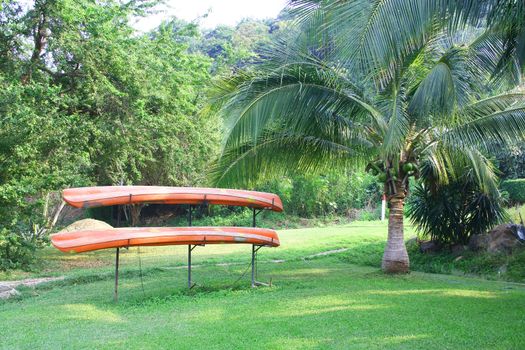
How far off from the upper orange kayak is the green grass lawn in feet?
4.97

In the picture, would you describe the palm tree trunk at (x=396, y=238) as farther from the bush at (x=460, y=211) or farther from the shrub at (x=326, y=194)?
the shrub at (x=326, y=194)

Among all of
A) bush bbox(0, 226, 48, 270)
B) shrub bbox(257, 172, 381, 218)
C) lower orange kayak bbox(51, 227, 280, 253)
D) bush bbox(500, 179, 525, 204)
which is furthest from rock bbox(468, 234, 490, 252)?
shrub bbox(257, 172, 381, 218)

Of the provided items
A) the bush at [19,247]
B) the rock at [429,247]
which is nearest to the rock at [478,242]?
the rock at [429,247]

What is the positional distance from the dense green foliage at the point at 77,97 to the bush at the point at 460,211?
5.94m

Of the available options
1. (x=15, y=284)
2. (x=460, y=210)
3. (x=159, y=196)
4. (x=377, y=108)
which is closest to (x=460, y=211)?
(x=460, y=210)

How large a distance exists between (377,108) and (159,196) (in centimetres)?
426

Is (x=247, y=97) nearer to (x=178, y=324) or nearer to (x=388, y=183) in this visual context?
(x=388, y=183)

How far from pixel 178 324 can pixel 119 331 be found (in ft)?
2.34

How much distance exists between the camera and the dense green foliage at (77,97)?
1345cm

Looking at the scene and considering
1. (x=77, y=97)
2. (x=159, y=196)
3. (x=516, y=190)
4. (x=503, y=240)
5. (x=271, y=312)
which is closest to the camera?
(x=271, y=312)

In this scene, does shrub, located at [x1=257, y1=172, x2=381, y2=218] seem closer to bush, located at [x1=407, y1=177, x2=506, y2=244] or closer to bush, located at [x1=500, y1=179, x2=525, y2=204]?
bush, located at [x1=500, y1=179, x2=525, y2=204]

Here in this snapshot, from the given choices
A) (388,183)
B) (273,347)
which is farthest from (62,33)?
(273,347)

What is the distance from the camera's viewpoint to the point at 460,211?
13914 mm

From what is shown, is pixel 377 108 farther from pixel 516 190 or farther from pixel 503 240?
pixel 516 190
